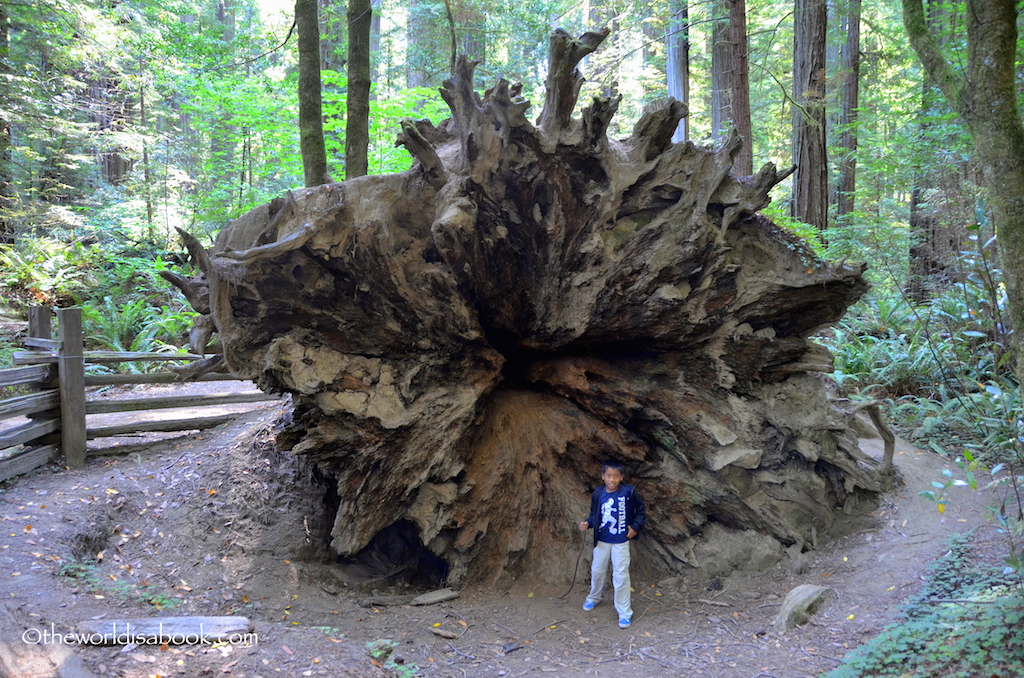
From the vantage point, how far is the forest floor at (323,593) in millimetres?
3879

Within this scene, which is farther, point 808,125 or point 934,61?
point 808,125

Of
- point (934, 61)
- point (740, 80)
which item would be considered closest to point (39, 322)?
point (934, 61)

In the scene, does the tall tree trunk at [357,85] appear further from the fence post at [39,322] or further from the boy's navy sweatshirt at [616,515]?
the boy's navy sweatshirt at [616,515]

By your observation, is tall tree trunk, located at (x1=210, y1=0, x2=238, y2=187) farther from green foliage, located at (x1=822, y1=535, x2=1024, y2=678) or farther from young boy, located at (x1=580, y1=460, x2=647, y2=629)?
green foliage, located at (x1=822, y1=535, x2=1024, y2=678)

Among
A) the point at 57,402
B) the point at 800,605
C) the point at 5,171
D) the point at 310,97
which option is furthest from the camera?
the point at 5,171

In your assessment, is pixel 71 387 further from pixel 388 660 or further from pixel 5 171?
pixel 5 171

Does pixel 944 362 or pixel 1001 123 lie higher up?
pixel 1001 123

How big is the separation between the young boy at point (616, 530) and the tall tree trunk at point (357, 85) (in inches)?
200

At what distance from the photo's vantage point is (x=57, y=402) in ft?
21.3

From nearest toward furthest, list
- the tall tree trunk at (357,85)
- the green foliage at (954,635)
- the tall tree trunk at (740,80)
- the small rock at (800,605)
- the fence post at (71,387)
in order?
the green foliage at (954,635)
the small rock at (800,605)
the fence post at (71,387)
the tall tree trunk at (357,85)
the tall tree trunk at (740,80)

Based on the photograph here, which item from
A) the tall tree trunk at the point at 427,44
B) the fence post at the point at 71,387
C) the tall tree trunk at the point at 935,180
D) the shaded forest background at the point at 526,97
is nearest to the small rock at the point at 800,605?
the shaded forest background at the point at 526,97

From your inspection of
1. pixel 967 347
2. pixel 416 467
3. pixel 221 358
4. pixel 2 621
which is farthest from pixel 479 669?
pixel 967 347

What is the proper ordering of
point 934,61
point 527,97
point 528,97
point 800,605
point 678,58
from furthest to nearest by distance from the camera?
point 528,97, point 527,97, point 678,58, point 934,61, point 800,605

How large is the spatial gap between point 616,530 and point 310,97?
622 centimetres
